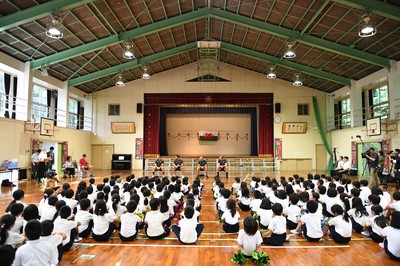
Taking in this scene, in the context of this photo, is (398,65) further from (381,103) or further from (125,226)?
(125,226)

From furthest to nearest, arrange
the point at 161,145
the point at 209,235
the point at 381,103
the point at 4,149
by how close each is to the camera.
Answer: the point at 161,145 < the point at 381,103 < the point at 4,149 < the point at 209,235

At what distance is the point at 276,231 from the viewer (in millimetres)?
3906

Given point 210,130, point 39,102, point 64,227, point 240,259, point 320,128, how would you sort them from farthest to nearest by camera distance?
point 210,130, point 320,128, point 39,102, point 64,227, point 240,259

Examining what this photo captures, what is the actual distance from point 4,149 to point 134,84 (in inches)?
343

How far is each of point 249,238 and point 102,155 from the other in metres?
15.1

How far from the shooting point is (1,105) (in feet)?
35.2

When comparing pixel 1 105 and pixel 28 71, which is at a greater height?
pixel 28 71

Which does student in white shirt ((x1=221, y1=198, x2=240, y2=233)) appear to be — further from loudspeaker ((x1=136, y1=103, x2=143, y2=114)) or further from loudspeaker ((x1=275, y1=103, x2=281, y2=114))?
loudspeaker ((x1=136, y1=103, x2=143, y2=114))

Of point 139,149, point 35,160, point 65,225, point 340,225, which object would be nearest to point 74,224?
point 65,225

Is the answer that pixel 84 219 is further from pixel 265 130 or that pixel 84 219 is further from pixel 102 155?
pixel 265 130

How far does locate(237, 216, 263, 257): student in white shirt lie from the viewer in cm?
316

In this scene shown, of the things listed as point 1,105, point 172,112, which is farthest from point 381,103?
point 1,105

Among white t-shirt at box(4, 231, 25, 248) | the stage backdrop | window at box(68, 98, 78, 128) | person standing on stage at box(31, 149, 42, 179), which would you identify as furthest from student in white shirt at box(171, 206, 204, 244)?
the stage backdrop

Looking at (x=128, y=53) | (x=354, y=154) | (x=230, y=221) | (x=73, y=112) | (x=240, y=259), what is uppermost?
(x=128, y=53)
